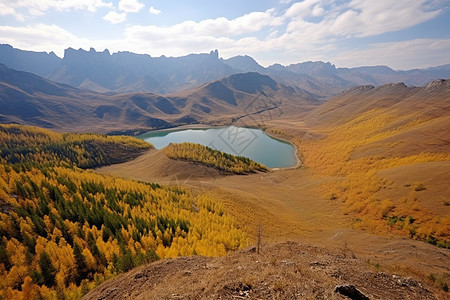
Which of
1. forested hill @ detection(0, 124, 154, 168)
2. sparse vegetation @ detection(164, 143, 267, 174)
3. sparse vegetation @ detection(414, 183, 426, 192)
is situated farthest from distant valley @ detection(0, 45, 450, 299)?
forested hill @ detection(0, 124, 154, 168)

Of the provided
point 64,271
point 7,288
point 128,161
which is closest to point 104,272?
point 64,271

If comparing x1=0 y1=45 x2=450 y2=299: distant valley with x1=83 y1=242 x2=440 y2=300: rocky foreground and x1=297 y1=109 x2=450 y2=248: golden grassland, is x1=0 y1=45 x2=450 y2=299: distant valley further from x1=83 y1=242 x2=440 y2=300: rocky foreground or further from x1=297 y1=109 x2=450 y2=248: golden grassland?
x1=297 y1=109 x2=450 y2=248: golden grassland

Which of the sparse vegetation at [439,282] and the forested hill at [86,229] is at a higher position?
the sparse vegetation at [439,282]

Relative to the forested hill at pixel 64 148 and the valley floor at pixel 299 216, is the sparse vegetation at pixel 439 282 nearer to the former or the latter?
the valley floor at pixel 299 216

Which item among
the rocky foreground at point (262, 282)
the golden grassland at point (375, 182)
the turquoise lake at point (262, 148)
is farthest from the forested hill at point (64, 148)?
the rocky foreground at point (262, 282)

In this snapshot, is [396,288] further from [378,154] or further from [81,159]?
[81,159]

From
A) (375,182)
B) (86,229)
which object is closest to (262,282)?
(86,229)

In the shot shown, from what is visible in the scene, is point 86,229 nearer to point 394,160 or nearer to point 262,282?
point 262,282
